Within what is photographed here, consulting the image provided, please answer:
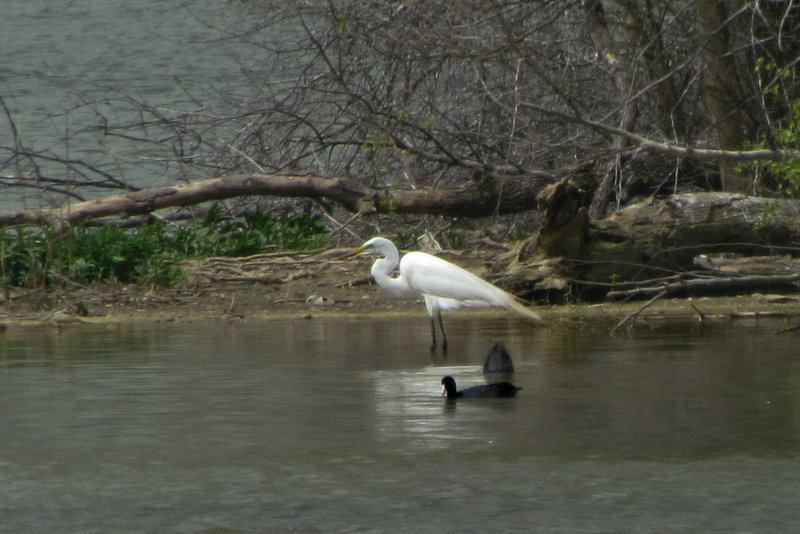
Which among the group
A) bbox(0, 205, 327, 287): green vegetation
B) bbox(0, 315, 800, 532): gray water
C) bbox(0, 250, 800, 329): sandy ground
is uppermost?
bbox(0, 205, 327, 287): green vegetation

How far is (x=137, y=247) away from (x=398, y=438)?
298 inches

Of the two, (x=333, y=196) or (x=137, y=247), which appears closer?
(x=137, y=247)

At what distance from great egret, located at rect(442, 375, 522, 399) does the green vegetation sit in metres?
6.15

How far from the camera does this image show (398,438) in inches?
275

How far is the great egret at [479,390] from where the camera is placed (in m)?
7.96

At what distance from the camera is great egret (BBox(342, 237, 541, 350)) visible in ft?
37.0

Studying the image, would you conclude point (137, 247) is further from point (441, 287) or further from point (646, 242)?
point (646, 242)

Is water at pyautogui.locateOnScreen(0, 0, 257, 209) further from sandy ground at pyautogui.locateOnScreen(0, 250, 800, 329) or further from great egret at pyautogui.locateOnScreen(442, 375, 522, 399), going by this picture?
great egret at pyautogui.locateOnScreen(442, 375, 522, 399)

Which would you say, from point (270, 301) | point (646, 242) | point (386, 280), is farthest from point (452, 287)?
point (270, 301)

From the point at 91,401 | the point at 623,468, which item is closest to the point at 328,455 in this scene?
the point at 623,468

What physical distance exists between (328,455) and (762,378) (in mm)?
3133

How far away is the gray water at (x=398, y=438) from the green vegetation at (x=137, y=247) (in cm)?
289

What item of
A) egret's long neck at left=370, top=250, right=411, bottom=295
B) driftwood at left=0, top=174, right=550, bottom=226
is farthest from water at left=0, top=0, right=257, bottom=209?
egret's long neck at left=370, top=250, right=411, bottom=295

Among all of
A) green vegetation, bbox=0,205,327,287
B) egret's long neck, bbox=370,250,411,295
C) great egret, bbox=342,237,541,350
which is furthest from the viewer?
green vegetation, bbox=0,205,327,287
